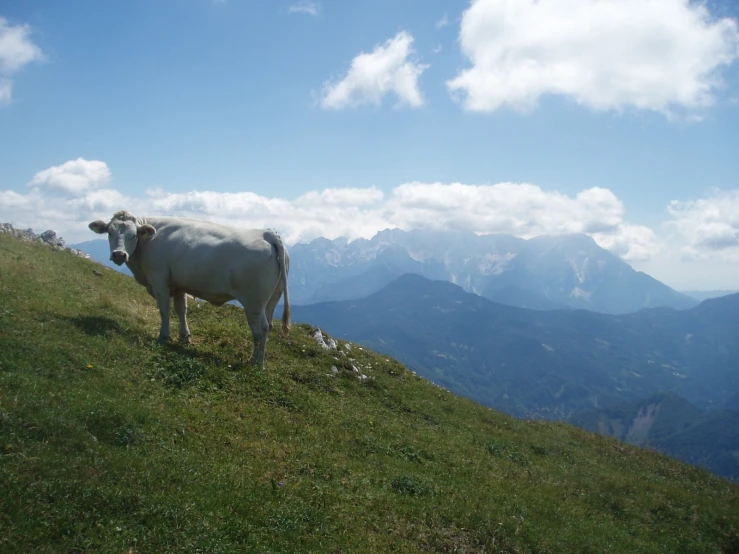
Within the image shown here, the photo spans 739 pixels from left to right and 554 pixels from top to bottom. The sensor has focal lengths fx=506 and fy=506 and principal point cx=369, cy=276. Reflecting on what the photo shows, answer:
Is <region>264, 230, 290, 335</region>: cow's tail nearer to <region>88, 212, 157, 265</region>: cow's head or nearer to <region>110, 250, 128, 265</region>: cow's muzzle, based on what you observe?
<region>88, 212, 157, 265</region>: cow's head

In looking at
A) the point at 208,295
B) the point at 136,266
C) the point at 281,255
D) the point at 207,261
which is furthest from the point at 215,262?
the point at 136,266

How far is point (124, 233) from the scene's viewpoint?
14.2 m

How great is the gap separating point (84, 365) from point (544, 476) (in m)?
12.4

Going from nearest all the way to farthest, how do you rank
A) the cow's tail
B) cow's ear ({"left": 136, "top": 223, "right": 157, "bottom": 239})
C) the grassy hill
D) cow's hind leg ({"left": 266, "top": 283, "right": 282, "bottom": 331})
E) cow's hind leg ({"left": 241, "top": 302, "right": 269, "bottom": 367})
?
the grassy hill → the cow's tail → cow's hind leg ({"left": 241, "top": 302, "right": 269, "bottom": 367}) → cow's ear ({"left": 136, "top": 223, "right": 157, "bottom": 239}) → cow's hind leg ({"left": 266, "top": 283, "right": 282, "bottom": 331})

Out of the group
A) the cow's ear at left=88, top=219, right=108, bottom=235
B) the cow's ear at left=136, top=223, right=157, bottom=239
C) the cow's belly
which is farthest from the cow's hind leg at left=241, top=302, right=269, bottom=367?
the cow's ear at left=88, top=219, right=108, bottom=235

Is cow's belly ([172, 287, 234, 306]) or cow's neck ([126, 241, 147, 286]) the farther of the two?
cow's neck ([126, 241, 147, 286])

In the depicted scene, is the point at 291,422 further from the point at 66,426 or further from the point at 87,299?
the point at 87,299

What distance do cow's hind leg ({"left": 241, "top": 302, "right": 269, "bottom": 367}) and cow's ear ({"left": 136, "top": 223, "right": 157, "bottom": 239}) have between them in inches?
136

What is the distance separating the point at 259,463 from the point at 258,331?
5779mm

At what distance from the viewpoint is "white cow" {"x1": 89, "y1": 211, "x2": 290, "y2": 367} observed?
46.0ft

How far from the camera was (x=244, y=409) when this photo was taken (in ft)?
37.8

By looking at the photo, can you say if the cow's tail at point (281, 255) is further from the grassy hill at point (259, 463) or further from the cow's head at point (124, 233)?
the cow's head at point (124, 233)

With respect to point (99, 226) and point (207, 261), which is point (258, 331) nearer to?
point (207, 261)

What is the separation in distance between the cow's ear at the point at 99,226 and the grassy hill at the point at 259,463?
237cm
